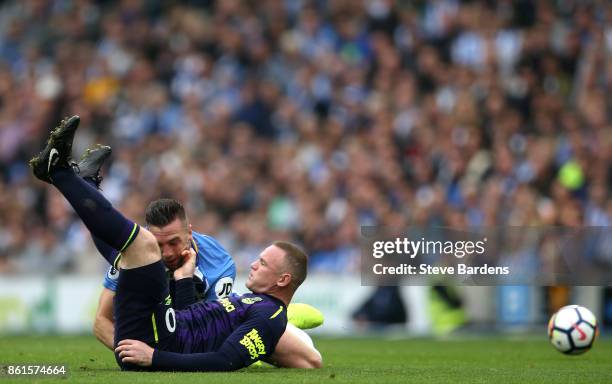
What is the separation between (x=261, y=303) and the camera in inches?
344

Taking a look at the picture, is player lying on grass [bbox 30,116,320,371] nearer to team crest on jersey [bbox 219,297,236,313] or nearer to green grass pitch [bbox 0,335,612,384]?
team crest on jersey [bbox 219,297,236,313]

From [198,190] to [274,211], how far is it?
1.46 meters

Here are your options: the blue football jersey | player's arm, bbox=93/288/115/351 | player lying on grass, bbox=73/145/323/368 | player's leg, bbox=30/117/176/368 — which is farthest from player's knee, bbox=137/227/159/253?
player's arm, bbox=93/288/115/351

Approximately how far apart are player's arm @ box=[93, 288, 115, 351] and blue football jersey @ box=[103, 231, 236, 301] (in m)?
0.10

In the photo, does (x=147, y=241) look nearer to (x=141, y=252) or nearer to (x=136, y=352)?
(x=141, y=252)

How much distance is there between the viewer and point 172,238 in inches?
346

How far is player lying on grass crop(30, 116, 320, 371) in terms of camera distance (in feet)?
25.9

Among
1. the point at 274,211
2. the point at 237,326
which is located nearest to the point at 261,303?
the point at 237,326

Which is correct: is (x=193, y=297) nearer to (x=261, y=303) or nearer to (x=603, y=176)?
(x=261, y=303)

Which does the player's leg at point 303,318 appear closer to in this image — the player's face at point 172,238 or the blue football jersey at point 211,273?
the blue football jersey at point 211,273

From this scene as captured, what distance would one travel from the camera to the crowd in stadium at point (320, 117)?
60.6ft

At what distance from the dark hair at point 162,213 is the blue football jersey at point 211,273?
1040 mm

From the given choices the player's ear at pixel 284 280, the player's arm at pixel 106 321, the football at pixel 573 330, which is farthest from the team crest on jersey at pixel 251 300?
the football at pixel 573 330

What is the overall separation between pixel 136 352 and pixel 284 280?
121cm
